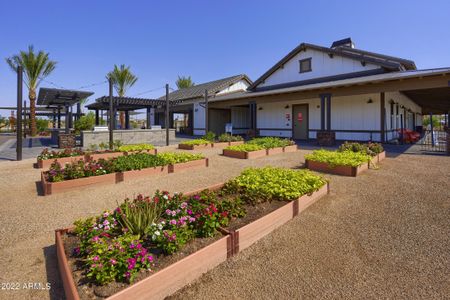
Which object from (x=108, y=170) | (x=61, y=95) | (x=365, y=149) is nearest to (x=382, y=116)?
(x=365, y=149)

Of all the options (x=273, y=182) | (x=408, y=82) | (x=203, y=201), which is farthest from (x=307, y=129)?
(x=203, y=201)

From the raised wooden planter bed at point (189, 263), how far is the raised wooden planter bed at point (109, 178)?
280cm

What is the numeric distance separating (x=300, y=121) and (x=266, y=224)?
1554 cm

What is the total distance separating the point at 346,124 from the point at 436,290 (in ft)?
47.6

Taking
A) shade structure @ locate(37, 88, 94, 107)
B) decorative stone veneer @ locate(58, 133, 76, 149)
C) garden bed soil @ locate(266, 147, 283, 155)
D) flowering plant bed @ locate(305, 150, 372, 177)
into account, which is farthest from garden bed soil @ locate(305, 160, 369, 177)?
shade structure @ locate(37, 88, 94, 107)

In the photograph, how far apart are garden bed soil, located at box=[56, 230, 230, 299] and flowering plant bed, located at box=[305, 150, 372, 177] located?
5.09 metres

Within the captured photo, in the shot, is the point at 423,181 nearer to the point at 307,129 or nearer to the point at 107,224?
the point at 107,224

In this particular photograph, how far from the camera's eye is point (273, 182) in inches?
189

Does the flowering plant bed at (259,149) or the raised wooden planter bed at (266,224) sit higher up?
the flowering plant bed at (259,149)

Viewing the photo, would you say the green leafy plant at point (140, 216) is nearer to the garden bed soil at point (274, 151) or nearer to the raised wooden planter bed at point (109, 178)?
the raised wooden planter bed at point (109, 178)

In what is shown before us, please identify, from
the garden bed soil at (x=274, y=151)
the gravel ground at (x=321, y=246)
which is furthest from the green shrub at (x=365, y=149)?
the garden bed soil at (x=274, y=151)

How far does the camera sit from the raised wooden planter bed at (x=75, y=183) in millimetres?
5395

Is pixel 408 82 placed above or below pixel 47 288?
above

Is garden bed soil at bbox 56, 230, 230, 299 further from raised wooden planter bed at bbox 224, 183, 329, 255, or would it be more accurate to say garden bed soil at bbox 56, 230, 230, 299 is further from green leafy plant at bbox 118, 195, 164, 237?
green leafy plant at bbox 118, 195, 164, 237
